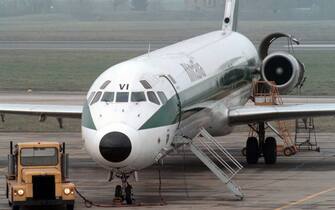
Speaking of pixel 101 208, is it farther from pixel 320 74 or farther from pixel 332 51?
pixel 332 51

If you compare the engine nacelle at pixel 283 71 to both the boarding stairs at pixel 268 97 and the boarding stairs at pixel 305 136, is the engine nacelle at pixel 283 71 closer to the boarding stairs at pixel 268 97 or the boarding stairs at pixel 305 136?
the boarding stairs at pixel 268 97

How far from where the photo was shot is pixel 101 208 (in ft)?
89.7

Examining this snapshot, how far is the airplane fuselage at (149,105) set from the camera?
1025 inches

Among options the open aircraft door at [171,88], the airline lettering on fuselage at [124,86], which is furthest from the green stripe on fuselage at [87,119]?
the open aircraft door at [171,88]

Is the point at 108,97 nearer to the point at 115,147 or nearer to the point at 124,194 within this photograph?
the point at 115,147

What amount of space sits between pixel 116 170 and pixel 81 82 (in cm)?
4993

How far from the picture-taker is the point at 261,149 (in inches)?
1484

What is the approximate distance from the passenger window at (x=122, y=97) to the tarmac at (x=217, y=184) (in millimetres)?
2742

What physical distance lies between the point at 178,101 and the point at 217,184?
374 centimetres

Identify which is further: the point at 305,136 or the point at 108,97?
the point at 305,136

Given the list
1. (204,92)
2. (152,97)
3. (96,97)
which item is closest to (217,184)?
(204,92)

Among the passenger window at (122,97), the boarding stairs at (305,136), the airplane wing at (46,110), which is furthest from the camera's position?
the boarding stairs at (305,136)

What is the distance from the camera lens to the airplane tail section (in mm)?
44344

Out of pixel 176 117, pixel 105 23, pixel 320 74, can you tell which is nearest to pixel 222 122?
pixel 176 117
